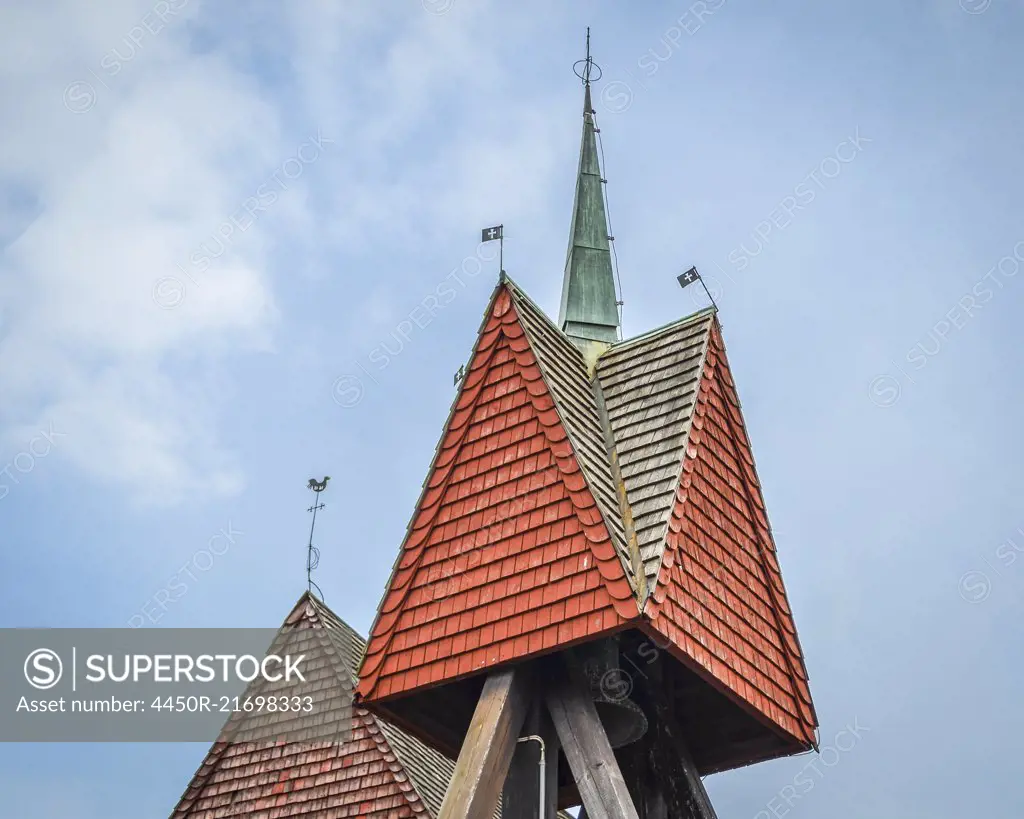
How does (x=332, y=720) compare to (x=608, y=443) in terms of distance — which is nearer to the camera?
(x=608, y=443)

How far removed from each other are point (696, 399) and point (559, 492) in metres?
1.77

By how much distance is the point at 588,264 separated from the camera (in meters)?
15.1

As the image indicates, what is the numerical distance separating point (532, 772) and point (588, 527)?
2.03m

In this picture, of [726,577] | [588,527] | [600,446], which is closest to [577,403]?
[600,446]

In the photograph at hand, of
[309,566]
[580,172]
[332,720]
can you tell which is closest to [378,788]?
[332,720]

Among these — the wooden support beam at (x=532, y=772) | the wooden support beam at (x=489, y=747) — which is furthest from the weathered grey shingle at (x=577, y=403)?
the wooden support beam at (x=532, y=772)

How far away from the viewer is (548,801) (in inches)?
427

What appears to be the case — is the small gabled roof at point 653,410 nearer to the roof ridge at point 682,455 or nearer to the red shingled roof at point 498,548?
the roof ridge at point 682,455

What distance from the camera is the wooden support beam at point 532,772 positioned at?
35.9ft

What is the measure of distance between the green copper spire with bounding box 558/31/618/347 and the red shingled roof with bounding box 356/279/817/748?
2.93 ft

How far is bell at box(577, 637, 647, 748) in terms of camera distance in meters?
11.2

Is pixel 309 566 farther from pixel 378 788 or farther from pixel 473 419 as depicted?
pixel 473 419

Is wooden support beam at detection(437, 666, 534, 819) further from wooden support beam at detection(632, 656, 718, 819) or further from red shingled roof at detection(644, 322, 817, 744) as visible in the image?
wooden support beam at detection(632, 656, 718, 819)

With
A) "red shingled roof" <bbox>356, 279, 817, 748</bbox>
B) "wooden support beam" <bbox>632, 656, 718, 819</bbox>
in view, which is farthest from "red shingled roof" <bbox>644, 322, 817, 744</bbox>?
"wooden support beam" <bbox>632, 656, 718, 819</bbox>
